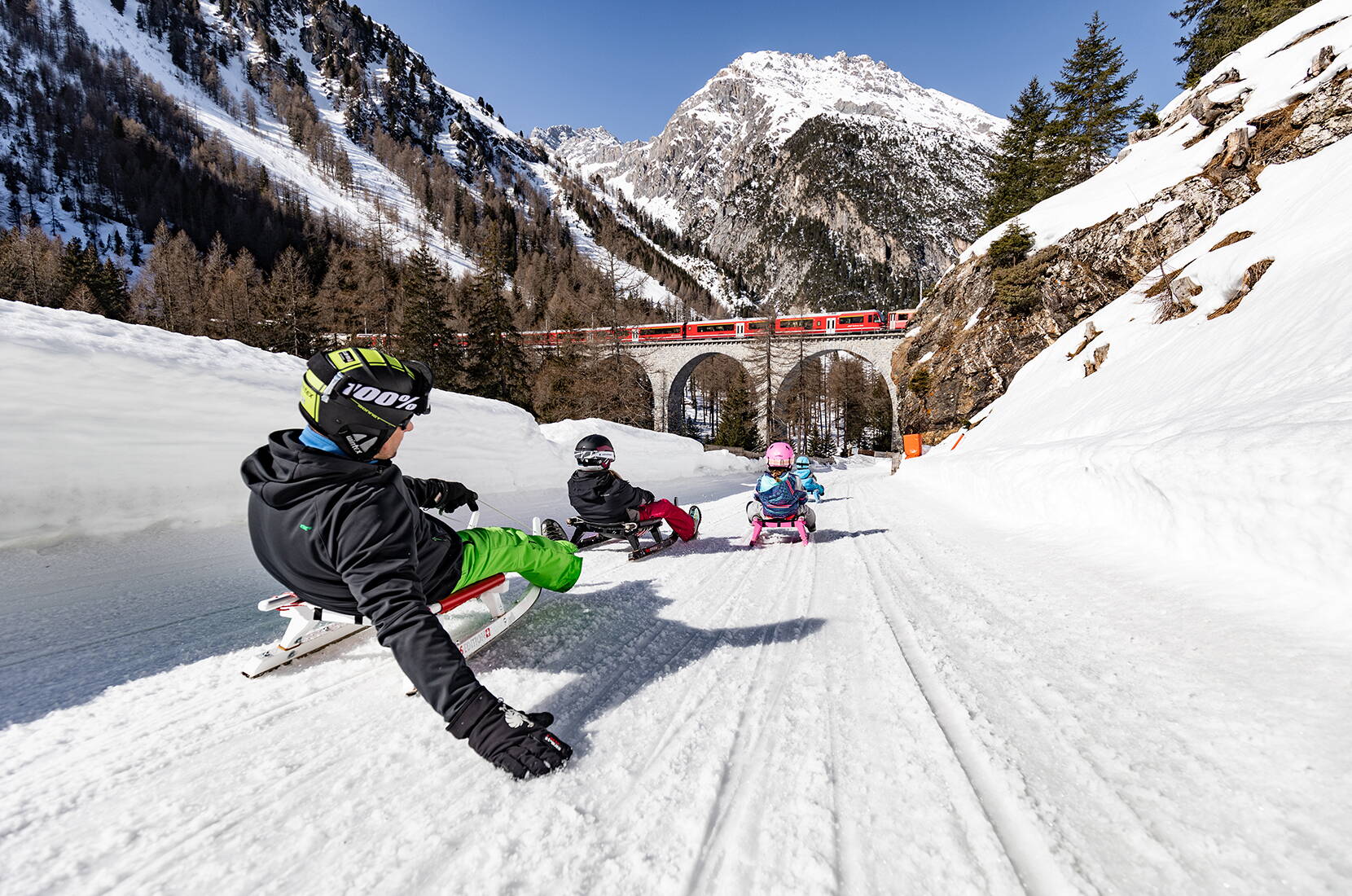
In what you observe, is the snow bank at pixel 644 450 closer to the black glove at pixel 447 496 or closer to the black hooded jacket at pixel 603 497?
the black hooded jacket at pixel 603 497

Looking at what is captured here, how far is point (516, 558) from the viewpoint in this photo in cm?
262

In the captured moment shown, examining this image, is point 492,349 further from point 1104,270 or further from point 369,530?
point 369,530

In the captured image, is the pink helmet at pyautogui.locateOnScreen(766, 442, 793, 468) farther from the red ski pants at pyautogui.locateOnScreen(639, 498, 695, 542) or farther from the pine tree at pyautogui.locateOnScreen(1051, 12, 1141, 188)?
the pine tree at pyautogui.locateOnScreen(1051, 12, 1141, 188)

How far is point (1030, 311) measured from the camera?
19172 mm

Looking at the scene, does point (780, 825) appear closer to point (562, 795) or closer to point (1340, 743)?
point (562, 795)

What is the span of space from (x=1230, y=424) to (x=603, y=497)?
15.4 ft

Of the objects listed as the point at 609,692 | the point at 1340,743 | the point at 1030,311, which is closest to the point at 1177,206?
the point at 1030,311

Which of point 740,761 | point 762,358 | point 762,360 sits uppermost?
point 762,358

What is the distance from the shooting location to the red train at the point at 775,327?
32.7 meters

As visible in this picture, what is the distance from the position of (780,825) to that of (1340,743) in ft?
4.91

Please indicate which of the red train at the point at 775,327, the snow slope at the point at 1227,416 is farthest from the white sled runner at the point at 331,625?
the red train at the point at 775,327

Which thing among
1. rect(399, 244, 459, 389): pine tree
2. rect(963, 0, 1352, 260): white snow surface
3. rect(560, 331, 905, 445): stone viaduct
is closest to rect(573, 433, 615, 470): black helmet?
rect(963, 0, 1352, 260): white snow surface

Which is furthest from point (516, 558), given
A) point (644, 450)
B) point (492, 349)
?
point (492, 349)

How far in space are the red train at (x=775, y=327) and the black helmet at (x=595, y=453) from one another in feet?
90.5
